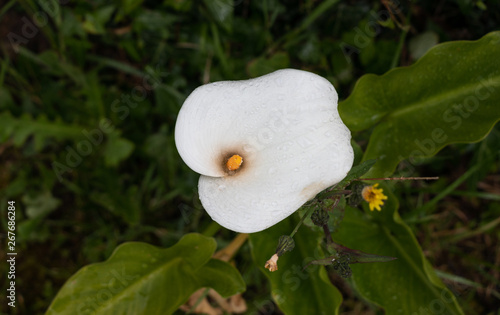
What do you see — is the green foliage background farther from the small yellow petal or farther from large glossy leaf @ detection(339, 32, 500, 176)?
the small yellow petal

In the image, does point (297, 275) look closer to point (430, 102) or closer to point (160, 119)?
point (430, 102)

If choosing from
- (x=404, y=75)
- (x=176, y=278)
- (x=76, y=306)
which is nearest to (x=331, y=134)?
(x=404, y=75)

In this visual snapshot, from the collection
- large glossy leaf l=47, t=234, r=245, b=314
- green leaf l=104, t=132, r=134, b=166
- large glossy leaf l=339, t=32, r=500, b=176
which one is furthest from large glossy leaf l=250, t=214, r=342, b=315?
green leaf l=104, t=132, r=134, b=166

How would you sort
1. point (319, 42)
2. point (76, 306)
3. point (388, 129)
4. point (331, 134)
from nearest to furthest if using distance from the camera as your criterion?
point (331, 134) < point (76, 306) < point (388, 129) < point (319, 42)

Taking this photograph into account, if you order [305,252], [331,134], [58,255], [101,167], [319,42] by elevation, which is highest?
[331,134]

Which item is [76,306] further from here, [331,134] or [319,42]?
[319,42]

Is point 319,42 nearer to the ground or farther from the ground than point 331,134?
nearer to the ground
